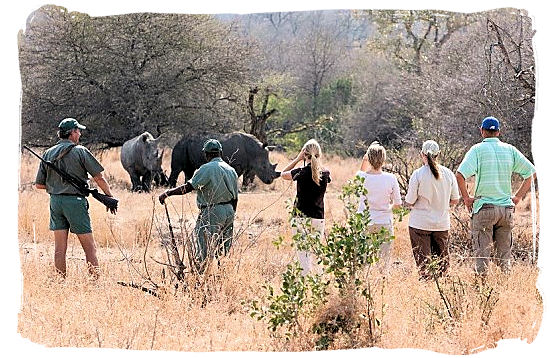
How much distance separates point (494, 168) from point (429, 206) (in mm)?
715

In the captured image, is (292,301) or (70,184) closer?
(292,301)

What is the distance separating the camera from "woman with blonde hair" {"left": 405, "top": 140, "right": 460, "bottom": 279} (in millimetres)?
6867

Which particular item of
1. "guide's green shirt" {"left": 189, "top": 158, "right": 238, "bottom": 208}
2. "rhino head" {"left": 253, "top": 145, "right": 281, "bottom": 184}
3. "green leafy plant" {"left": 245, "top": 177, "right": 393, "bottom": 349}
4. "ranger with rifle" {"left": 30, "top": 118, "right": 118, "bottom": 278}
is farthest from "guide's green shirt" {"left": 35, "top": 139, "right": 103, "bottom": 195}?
"rhino head" {"left": 253, "top": 145, "right": 281, "bottom": 184}

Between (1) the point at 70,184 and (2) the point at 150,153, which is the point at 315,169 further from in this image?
(2) the point at 150,153

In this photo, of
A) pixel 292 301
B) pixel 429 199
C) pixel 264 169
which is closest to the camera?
pixel 292 301

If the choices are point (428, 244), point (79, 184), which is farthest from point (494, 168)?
point (79, 184)

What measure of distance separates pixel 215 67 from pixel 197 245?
10.8 m

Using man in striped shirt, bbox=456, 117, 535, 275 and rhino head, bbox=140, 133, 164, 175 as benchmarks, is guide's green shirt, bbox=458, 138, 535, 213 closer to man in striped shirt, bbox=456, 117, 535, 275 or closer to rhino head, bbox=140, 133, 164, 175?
man in striped shirt, bbox=456, 117, 535, 275

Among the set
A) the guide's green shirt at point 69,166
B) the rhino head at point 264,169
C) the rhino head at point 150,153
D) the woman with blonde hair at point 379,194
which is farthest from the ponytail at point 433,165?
the rhino head at point 264,169

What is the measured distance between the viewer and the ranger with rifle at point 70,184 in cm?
679

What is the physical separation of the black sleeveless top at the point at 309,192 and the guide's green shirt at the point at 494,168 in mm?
1118

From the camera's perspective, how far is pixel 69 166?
6.81 meters

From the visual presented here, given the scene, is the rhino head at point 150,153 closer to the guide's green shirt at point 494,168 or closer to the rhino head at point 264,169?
the rhino head at point 264,169

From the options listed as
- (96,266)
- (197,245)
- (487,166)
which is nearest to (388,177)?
(487,166)
